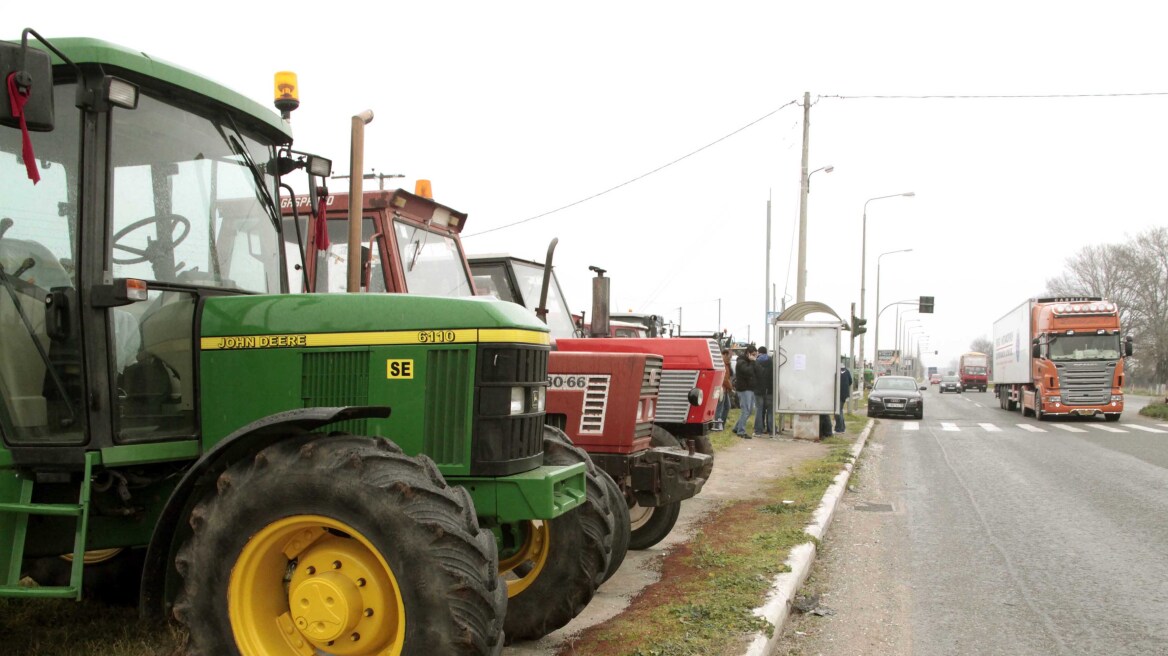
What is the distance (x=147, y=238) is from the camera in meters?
3.98

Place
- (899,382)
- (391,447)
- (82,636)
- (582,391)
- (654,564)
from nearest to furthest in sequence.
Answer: (391,447) < (82,636) < (582,391) < (654,564) < (899,382)

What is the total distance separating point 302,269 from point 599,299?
263cm

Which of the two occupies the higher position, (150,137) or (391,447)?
(150,137)

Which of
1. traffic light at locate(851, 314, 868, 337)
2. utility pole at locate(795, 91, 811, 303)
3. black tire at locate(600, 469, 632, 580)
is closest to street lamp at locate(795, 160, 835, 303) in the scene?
utility pole at locate(795, 91, 811, 303)

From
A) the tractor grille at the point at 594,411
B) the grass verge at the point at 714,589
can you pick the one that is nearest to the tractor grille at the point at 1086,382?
the grass verge at the point at 714,589

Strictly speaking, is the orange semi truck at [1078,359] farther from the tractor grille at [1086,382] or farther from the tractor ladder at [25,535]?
the tractor ladder at [25,535]

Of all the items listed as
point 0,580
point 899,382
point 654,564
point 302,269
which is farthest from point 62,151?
point 899,382

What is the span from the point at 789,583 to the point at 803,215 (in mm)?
15814

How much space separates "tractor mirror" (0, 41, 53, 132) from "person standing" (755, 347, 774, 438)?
16476 mm

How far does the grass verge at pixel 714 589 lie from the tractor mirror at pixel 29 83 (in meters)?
3.44

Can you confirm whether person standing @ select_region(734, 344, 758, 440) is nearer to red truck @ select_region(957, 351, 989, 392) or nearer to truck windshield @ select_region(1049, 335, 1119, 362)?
truck windshield @ select_region(1049, 335, 1119, 362)

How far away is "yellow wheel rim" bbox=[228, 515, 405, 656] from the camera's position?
343 cm

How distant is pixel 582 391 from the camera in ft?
21.6

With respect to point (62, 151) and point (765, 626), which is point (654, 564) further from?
point (62, 151)
